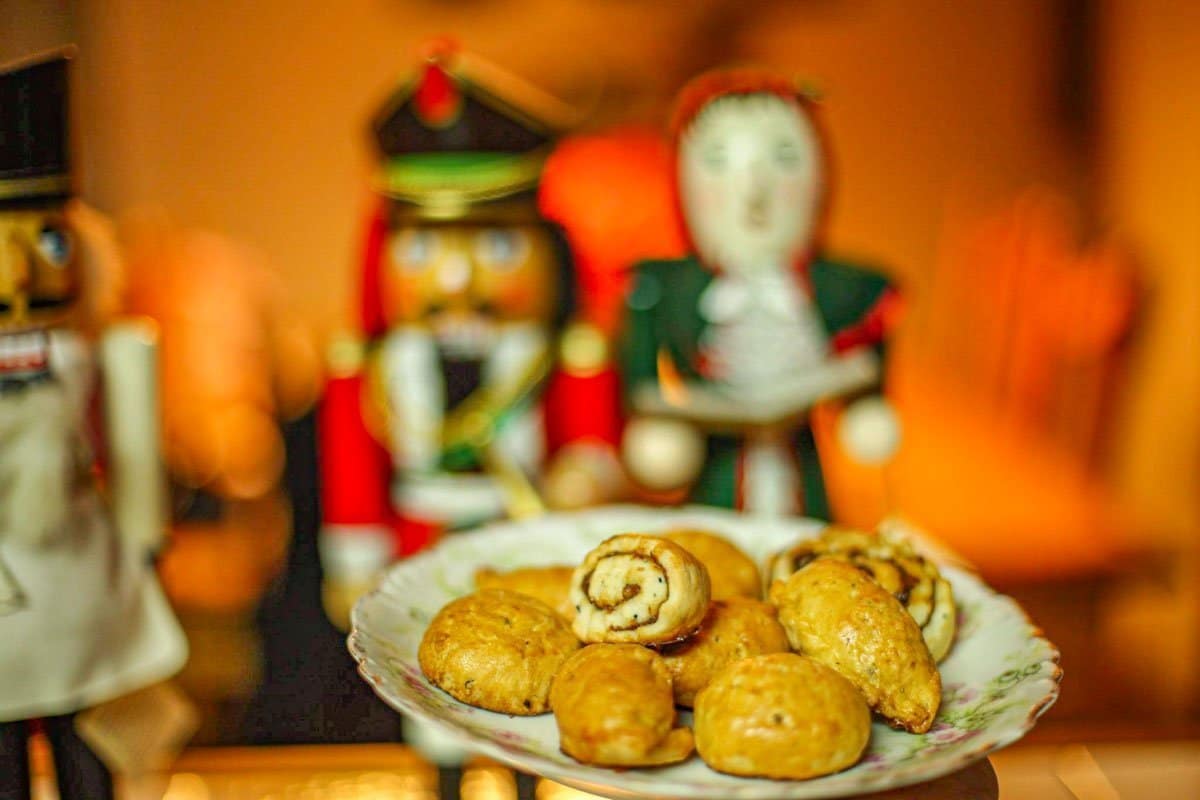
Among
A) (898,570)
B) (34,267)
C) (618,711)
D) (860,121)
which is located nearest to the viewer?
(618,711)

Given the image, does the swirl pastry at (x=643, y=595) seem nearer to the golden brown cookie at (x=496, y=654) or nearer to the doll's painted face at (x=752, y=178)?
the golden brown cookie at (x=496, y=654)

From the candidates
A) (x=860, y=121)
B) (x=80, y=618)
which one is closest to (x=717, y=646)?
(x=80, y=618)

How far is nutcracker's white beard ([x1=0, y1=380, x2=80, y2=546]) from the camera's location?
25.6 inches

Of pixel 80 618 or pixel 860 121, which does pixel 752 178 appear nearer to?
pixel 860 121

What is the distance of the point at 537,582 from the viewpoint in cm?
60

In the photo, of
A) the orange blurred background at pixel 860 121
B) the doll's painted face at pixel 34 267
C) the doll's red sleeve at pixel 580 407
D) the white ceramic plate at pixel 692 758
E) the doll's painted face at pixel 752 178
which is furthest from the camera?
the orange blurred background at pixel 860 121

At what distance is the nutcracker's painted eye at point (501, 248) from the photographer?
939mm

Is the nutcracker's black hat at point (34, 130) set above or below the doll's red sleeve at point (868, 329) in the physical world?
above

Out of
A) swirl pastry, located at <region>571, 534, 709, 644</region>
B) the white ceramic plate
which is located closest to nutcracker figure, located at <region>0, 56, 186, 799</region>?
the white ceramic plate

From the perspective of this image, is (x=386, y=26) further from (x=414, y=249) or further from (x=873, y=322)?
(x=873, y=322)

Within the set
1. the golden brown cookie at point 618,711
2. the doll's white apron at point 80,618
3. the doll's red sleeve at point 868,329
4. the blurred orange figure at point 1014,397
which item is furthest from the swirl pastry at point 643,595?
the blurred orange figure at point 1014,397

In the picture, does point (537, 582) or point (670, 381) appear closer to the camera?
point (537, 582)

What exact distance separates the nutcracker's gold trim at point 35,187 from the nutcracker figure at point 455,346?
0.31 metres

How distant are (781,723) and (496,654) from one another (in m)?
0.14
